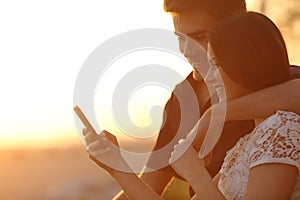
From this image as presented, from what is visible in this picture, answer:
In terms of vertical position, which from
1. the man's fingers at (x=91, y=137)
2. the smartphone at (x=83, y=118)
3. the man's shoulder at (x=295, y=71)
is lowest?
the man's shoulder at (x=295, y=71)

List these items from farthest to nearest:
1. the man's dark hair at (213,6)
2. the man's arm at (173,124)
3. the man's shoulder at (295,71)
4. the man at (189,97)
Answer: the man's arm at (173,124) → the man's dark hair at (213,6) → the man at (189,97) → the man's shoulder at (295,71)

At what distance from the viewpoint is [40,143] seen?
319 feet

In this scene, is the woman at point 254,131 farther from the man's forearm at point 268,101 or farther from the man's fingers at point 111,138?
the man's fingers at point 111,138

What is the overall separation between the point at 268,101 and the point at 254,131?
0.39 ft

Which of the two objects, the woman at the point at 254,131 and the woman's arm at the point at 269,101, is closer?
the woman at the point at 254,131

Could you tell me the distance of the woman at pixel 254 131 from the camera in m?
3.64

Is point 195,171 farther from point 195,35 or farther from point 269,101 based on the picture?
point 195,35

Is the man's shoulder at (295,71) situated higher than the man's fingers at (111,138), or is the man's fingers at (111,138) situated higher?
the man's fingers at (111,138)

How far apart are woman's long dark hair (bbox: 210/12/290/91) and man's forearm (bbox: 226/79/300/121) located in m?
0.04

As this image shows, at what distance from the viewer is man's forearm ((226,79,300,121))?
3.82 m

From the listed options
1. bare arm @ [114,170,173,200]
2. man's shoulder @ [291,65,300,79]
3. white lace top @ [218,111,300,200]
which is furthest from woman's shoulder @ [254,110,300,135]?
bare arm @ [114,170,173,200]

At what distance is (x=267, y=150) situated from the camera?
368 cm

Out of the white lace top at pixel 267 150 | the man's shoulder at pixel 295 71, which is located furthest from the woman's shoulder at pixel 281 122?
the man's shoulder at pixel 295 71

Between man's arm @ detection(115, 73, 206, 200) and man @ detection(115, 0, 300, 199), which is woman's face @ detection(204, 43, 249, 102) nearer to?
man @ detection(115, 0, 300, 199)
